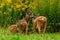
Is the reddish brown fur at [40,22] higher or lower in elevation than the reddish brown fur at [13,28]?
higher

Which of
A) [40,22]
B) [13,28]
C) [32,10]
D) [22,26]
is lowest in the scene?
[13,28]

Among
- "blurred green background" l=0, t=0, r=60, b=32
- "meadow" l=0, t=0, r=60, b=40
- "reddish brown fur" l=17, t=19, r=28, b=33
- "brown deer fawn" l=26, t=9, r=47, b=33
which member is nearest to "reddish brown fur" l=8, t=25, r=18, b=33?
"meadow" l=0, t=0, r=60, b=40

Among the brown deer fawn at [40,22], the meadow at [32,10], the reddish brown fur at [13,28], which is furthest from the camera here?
the meadow at [32,10]

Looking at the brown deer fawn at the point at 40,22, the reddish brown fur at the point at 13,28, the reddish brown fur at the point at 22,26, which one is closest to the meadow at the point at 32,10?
the reddish brown fur at the point at 13,28

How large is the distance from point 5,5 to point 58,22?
3.60m

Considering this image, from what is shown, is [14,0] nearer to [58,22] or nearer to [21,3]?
[21,3]

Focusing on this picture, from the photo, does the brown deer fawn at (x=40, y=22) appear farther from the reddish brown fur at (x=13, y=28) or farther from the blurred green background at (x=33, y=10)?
the blurred green background at (x=33, y=10)

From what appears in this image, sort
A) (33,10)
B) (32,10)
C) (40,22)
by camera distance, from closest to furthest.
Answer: (40,22), (33,10), (32,10)

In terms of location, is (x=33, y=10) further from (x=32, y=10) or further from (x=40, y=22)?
(x=40, y=22)

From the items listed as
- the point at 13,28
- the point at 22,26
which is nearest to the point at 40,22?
the point at 22,26

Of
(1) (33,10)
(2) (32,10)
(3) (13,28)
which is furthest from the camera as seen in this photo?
(2) (32,10)

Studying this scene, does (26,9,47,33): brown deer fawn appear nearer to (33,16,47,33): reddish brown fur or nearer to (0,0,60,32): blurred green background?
(33,16,47,33): reddish brown fur

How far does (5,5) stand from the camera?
1636cm

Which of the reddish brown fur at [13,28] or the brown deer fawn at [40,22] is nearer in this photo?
the brown deer fawn at [40,22]
